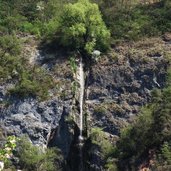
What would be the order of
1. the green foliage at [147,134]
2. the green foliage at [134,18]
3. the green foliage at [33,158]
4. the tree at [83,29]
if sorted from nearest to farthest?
the green foliage at [147,134] → the green foliage at [33,158] → the tree at [83,29] → the green foliage at [134,18]

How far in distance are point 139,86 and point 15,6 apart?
20.0 metres

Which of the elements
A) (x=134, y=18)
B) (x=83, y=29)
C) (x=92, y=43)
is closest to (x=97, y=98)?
(x=92, y=43)

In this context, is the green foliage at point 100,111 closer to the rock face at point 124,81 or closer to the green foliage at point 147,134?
the rock face at point 124,81

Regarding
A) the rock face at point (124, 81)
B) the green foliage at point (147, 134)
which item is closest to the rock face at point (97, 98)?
the rock face at point (124, 81)

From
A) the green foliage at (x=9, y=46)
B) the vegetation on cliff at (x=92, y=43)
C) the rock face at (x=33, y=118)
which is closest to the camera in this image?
the vegetation on cliff at (x=92, y=43)

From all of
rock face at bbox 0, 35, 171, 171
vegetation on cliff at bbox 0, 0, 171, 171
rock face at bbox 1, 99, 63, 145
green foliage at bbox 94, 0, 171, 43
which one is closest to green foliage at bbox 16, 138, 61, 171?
vegetation on cliff at bbox 0, 0, 171, 171

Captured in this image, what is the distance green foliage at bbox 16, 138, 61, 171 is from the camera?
105 feet

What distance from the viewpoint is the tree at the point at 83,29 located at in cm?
4275

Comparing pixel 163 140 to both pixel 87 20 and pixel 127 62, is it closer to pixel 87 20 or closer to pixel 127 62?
pixel 127 62

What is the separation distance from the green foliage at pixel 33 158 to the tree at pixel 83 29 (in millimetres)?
12891

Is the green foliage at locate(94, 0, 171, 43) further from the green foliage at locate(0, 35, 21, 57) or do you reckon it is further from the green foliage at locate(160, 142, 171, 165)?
the green foliage at locate(160, 142, 171, 165)

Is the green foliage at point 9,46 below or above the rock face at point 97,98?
above

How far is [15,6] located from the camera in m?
51.9

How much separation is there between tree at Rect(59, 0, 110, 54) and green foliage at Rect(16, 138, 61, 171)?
12.9 m
